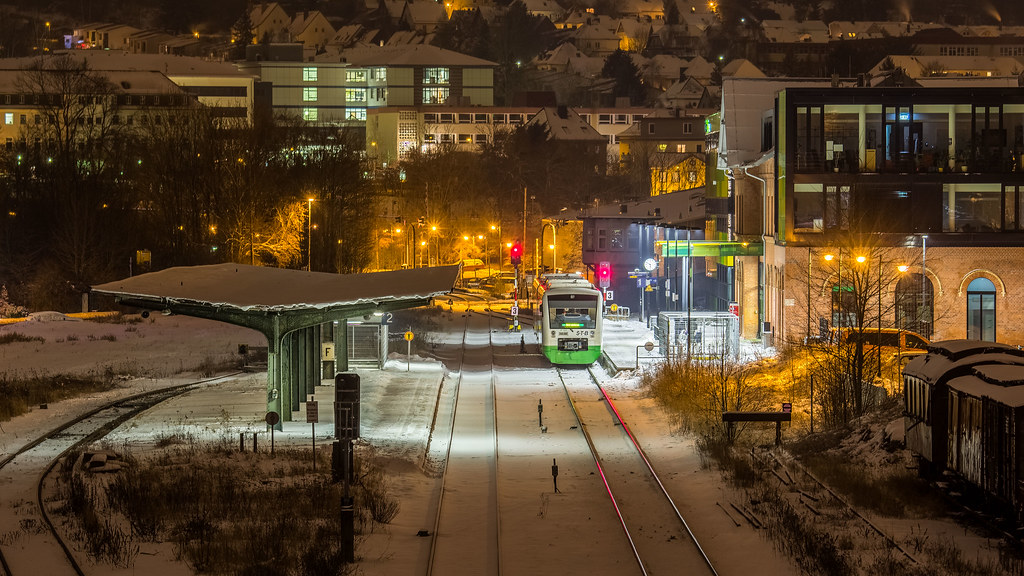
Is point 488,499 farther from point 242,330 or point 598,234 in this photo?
point 598,234

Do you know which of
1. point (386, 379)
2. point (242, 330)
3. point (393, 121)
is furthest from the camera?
point (393, 121)

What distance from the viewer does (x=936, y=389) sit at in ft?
72.2

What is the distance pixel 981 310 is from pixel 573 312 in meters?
14.6

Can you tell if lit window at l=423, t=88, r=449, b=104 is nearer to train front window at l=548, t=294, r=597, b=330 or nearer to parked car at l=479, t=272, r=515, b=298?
parked car at l=479, t=272, r=515, b=298

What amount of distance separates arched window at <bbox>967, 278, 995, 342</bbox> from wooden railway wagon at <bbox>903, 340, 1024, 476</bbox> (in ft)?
78.9

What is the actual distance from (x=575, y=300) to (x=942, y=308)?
42.6 ft

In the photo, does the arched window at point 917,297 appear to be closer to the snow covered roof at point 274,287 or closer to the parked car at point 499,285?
the snow covered roof at point 274,287

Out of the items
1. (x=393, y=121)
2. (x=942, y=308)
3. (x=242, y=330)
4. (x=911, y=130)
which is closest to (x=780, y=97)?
(x=911, y=130)

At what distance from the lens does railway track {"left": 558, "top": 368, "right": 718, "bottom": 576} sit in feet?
63.0

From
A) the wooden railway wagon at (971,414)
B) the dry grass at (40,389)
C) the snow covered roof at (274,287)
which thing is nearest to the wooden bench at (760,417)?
the wooden railway wagon at (971,414)

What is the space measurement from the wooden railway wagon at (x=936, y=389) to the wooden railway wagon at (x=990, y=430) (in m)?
0.27

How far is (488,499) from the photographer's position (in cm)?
2391

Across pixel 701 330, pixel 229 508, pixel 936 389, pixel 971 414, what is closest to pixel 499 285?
pixel 701 330

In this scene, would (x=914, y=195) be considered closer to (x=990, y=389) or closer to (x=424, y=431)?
(x=424, y=431)
